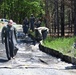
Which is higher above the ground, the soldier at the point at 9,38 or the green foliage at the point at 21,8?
the soldier at the point at 9,38

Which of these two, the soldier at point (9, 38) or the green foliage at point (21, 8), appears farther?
the green foliage at point (21, 8)

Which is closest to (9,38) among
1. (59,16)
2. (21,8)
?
(59,16)

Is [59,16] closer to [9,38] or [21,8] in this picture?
[9,38]

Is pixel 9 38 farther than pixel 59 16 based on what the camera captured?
No

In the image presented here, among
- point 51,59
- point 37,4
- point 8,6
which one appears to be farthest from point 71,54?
point 8,6

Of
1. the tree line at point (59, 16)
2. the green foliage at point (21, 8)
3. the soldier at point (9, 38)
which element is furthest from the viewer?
the green foliage at point (21, 8)

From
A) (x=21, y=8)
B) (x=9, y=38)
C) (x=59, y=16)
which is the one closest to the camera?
(x=9, y=38)

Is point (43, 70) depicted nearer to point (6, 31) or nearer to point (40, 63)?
point (40, 63)

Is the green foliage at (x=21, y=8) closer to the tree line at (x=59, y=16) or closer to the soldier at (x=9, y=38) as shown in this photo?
the tree line at (x=59, y=16)

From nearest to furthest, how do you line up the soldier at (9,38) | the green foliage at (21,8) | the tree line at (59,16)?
the soldier at (9,38) → the tree line at (59,16) → the green foliage at (21,8)

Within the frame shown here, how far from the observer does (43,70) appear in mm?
13516

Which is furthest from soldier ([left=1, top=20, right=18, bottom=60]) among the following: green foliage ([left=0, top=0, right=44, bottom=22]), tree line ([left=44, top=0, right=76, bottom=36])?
green foliage ([left=0, top=0, right=44, bottom=22])

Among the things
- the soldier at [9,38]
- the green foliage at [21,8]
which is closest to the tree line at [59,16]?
the soldier at [9,38]

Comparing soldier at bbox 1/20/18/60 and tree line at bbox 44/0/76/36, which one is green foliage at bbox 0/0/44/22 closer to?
tree line at bbox 44/0/76/36
